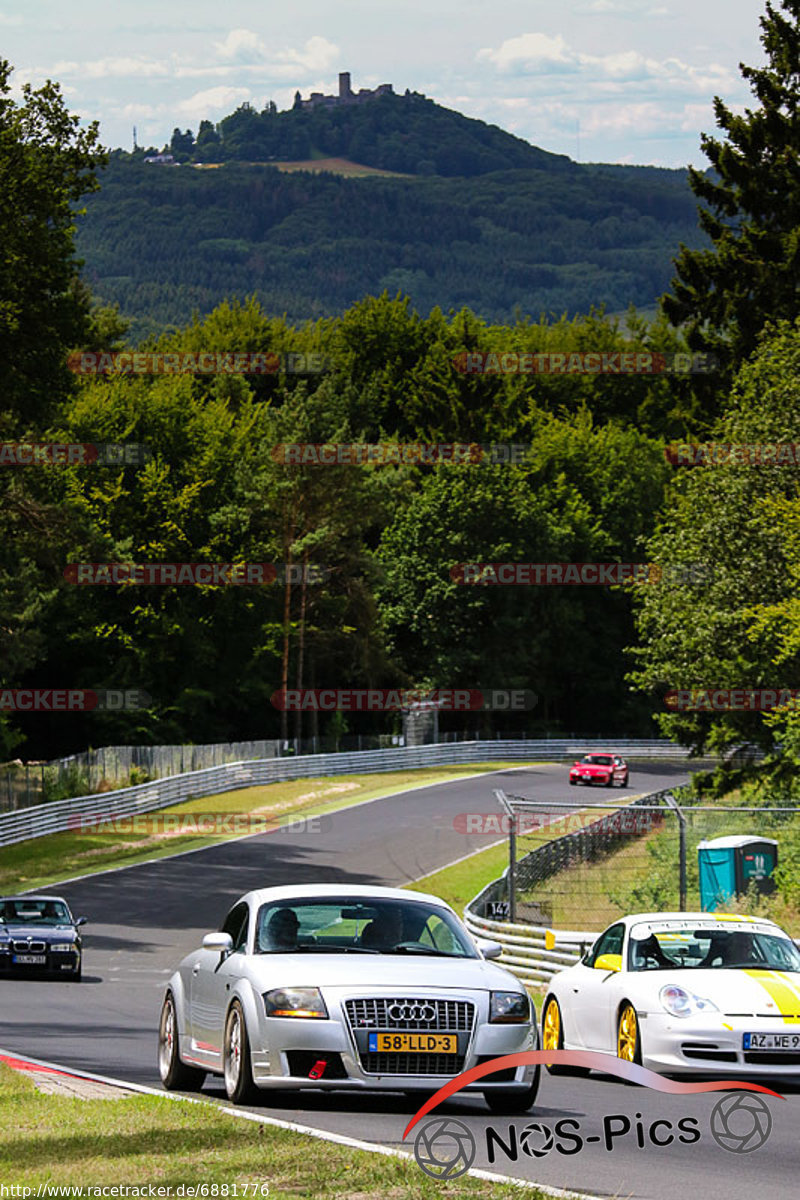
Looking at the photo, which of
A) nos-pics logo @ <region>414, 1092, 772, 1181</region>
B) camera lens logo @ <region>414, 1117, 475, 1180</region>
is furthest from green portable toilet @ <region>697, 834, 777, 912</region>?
camera lens logo @ <region>414, 1117, 475, 1180</region>

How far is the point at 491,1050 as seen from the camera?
10695 millimetres

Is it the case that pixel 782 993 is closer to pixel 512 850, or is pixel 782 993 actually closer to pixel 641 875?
pixel 512 850

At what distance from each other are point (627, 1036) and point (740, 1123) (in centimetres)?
242

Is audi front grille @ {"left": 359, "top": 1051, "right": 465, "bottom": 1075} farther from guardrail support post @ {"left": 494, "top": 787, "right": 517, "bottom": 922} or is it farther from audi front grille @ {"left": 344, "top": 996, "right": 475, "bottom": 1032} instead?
guardrail support post @ {"left": 494, "top": 787, "right": 517, "bottom": 922}

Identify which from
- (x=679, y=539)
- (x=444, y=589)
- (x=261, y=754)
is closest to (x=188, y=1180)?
(x=679, y=539)

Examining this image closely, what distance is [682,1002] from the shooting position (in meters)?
13.4

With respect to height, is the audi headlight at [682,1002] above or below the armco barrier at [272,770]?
above

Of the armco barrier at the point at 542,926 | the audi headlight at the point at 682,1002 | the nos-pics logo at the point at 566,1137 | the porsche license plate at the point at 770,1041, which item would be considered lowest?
the armco barrier at the point at 542,926

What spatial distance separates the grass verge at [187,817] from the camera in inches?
1832

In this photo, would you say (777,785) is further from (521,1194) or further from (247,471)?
(247,471)

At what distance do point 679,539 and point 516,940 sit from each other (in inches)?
826

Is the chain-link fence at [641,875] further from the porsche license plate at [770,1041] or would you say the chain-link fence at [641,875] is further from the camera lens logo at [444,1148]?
the camera lens logo at [444,1148]

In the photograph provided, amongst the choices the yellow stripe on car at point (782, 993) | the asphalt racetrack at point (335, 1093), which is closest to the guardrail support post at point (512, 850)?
the asphalt racetrack at point (335, 1093)

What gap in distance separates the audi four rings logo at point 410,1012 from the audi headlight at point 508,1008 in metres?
0.42
